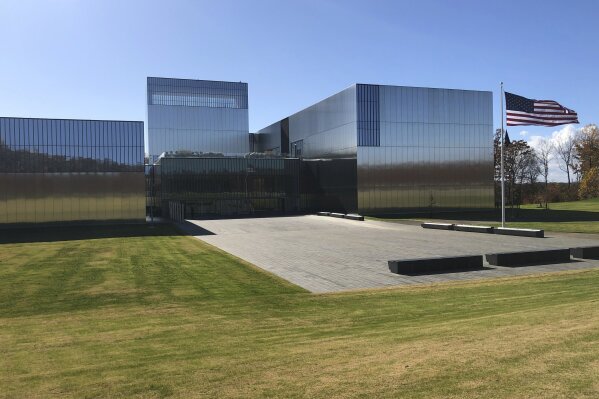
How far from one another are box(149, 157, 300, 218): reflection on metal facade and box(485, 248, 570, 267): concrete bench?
40.6m

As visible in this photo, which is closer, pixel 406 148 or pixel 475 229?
pixel 475 229

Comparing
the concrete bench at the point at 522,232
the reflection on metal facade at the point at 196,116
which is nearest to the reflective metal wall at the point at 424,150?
the concrete bench at the point at 522,232

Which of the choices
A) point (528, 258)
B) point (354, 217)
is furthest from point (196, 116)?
point (528, 258)

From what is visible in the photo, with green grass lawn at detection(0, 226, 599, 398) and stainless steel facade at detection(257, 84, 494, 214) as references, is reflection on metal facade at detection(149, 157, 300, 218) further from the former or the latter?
green grass lawn at detection(0, 226, 599, 398)

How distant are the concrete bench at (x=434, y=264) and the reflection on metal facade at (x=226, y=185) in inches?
1587

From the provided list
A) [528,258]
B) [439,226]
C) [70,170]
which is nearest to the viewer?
[528,258]

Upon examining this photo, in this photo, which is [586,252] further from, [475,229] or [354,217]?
[354,217]

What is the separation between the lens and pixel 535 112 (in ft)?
89.9

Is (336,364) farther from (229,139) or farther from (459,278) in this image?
(229,139)

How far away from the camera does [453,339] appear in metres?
7.42

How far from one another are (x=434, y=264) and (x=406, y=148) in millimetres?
35952

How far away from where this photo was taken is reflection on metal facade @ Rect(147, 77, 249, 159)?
7406cm

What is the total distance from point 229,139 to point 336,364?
237 ft

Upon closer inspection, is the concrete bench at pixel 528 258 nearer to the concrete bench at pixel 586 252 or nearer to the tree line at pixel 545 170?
the concrete bench at pixel 586 252
